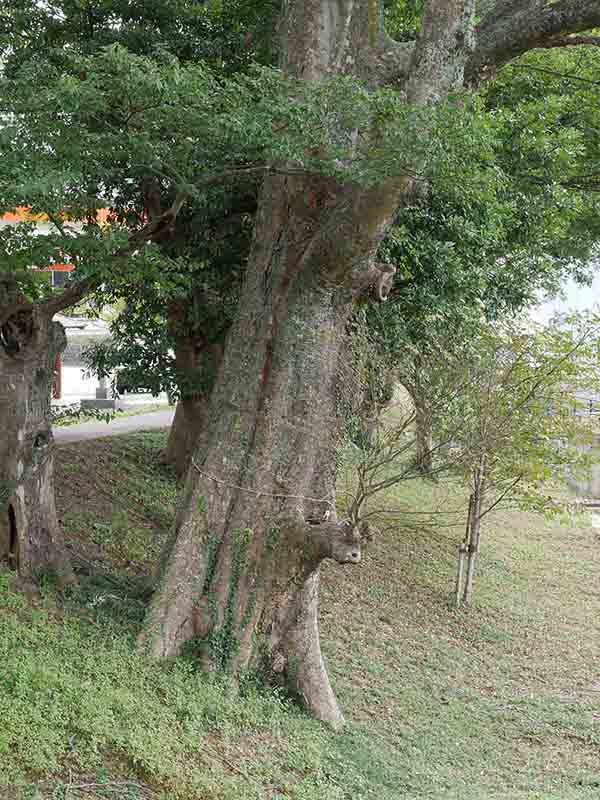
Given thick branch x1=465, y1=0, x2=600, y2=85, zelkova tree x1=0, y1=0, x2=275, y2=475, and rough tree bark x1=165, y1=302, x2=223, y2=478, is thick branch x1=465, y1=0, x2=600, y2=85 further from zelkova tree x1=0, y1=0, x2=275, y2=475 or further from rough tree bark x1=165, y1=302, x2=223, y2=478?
rough tree bark x1=165, y1=302, x2=223, y2=478

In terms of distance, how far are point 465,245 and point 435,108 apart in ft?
17.5

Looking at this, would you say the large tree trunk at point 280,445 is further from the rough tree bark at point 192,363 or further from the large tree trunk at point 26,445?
the rough tree bark at point 192,363

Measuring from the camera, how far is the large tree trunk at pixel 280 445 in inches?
370

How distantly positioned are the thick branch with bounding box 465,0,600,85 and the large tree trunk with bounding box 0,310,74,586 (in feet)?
16.8

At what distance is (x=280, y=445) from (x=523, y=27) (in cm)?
479

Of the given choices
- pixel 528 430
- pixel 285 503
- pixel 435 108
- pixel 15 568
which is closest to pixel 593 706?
pixel 528 430

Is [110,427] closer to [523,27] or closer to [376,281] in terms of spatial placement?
[376,281]

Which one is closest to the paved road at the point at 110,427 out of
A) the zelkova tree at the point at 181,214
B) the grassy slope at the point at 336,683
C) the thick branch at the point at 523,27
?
the grassy slope at the point at 336,683

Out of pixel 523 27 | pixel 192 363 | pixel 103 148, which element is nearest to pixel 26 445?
pixel 103 148

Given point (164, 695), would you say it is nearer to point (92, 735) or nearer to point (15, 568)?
point (92, 735)

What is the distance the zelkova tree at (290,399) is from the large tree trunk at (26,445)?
1254 mm

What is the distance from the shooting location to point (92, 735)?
7.08 metres

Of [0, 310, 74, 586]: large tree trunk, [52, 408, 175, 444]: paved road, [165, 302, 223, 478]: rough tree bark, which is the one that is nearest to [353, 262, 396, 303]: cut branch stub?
[0, 310, 74, 586]: large tree trunk

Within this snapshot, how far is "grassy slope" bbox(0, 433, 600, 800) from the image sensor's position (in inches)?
282
